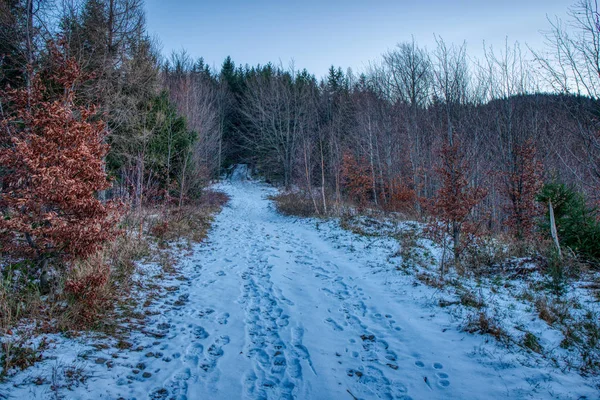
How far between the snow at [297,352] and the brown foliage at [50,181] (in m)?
1.51

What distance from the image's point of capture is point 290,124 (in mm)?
35344

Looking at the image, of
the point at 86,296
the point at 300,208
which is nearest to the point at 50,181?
the point at 86,296

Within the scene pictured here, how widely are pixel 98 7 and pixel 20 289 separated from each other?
1042cm

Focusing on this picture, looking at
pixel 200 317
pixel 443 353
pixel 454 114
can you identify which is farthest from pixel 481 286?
pixel 454 114

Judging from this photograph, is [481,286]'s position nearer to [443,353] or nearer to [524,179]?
[443,353]

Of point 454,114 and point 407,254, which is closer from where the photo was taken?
point 407,254

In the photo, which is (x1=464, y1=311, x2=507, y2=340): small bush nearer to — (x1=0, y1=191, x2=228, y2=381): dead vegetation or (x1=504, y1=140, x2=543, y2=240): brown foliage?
(x1=0, y1=191, x2=228, y2=381): dead vegetation

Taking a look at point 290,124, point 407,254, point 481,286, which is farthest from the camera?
point 290,124

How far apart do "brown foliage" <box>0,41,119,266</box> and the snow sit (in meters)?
1.51

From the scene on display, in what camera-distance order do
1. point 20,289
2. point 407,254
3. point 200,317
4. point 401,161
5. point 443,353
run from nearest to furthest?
point 443,353, point 20,289, point 200,317, point 407,254, point 401,161

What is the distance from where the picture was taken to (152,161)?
12.7m

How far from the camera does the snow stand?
2.84 meters

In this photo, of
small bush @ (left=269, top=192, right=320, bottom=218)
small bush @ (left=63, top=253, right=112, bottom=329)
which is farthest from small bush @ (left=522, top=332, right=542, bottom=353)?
small bush @ (left=269, top=192, right=320, bottom=218)

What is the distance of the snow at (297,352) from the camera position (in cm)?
284
